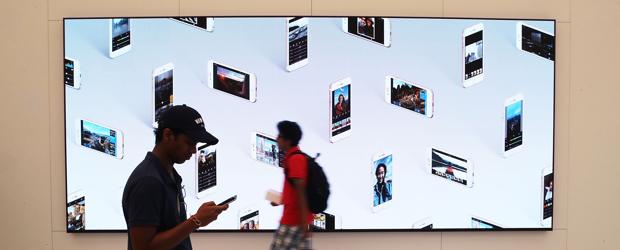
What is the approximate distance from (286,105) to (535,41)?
188 centimetres

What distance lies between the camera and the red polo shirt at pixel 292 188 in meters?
3.16

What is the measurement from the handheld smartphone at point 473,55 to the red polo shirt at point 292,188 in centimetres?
156

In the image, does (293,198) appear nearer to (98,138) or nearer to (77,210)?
(98,138)

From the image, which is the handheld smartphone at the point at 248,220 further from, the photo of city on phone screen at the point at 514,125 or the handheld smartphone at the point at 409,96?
the photo of city on phone screen at the point at 514,125

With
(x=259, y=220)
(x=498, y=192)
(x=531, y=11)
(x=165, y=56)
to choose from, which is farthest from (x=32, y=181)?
(x=531, y=11)

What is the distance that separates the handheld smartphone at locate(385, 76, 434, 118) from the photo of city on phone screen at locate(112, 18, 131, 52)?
1.89 m

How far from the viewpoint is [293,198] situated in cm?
320

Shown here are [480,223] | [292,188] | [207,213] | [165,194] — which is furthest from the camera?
[480,223]

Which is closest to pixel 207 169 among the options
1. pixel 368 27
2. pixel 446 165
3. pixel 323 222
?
pixel 323 222

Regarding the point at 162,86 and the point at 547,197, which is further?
the point at 547,197

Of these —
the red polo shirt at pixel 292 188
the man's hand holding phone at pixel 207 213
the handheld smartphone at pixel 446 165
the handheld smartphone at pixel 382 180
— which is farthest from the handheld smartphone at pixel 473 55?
the man's hand holding phone at pixel 207 213

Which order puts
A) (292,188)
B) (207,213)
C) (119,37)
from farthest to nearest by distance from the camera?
(119,37), (292,188), (207,213)

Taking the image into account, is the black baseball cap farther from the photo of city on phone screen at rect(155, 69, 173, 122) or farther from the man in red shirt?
the photo of city on phone screen at rect(155, 69, 173, 122)

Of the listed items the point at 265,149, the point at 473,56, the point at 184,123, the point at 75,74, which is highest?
the point at 473,56
